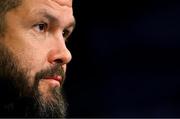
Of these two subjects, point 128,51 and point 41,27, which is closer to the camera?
point 41,27

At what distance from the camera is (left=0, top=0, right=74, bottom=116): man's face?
4.18 ft

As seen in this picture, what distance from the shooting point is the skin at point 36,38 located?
127cm

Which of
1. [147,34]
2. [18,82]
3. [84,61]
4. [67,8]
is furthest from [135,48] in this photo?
[18,82]

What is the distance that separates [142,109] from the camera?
2.02 meters

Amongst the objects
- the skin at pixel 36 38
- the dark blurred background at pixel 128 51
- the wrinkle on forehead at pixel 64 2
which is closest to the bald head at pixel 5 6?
the skin at pixel 36 38

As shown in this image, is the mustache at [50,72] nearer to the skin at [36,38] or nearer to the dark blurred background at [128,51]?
the skin at [36,38]

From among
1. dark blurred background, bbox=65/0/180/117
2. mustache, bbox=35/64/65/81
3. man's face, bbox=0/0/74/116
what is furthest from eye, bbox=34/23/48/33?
dark blurred background, bbox=65/0/180/117

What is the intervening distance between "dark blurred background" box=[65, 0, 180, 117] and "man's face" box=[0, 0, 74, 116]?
2.43ft

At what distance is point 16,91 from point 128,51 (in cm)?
88

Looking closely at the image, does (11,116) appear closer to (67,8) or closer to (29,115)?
(29,115)

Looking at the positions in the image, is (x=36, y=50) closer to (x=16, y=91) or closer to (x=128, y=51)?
(x=16, y=91)

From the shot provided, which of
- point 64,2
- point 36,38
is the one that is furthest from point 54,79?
point 64,2

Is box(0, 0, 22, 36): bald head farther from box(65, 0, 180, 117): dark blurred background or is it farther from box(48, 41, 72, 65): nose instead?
box(65, 0, 180, 117): dark blurred background

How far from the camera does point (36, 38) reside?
4.28 ft
